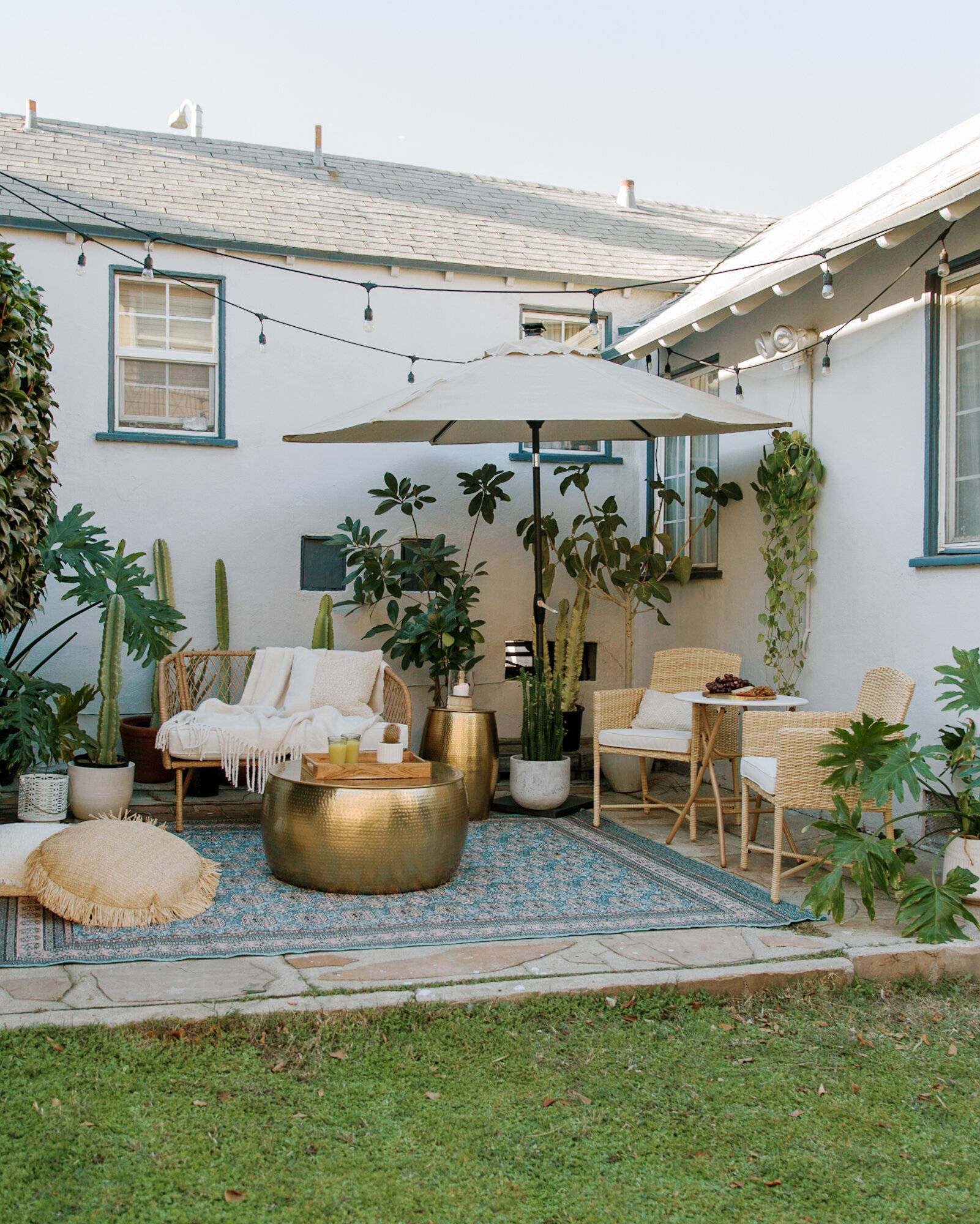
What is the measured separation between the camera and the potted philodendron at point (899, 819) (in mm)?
3650

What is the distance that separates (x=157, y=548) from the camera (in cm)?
687

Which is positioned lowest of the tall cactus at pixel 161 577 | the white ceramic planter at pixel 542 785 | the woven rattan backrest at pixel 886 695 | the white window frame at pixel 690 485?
the white ceramic planter at pixel 542 785

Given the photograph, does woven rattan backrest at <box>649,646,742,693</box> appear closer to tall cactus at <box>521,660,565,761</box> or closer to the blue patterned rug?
tall cactus at <box>521,660,565,761</box>

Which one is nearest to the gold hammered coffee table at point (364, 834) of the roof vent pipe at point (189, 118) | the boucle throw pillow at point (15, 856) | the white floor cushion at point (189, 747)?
the boucle throw pillow at point (15, 856)

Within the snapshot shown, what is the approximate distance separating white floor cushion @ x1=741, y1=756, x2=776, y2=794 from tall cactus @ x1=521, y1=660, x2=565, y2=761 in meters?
1.62

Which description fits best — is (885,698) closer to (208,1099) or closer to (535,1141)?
(535,1141)

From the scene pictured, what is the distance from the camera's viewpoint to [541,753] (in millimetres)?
6266

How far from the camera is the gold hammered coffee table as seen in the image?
421 cm

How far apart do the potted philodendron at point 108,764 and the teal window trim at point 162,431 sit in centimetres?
162

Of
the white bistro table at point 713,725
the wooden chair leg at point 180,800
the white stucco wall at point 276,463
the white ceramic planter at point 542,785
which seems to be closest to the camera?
the white bistro table at point 713,725

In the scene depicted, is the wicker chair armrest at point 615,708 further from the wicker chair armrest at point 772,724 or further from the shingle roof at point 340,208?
the shingle roof at point 340,208

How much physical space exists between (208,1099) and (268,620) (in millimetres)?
4930

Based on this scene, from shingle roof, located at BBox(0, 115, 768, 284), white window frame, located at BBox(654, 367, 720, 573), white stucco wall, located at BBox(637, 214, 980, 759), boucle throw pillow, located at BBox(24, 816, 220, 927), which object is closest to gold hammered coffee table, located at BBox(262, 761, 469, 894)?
boucle throw pillow, located at BBox(24, 816, 220, 927)

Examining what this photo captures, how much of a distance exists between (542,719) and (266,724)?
1.51m
